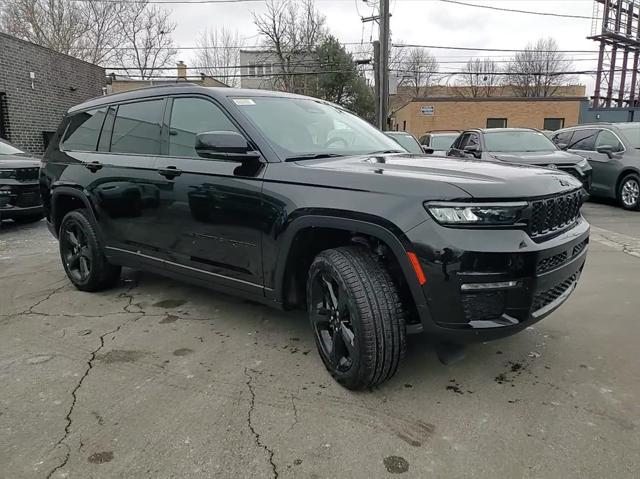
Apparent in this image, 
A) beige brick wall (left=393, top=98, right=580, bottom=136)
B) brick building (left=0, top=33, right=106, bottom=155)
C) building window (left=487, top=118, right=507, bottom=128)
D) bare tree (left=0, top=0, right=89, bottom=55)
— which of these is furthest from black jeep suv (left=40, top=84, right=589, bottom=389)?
bare tree (left=0, top=0, right=89, bottom=55)

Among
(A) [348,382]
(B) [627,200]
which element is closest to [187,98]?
(A) [348,382]

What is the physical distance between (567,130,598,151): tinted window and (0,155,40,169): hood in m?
10.6

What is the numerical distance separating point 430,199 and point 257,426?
141 centimetres

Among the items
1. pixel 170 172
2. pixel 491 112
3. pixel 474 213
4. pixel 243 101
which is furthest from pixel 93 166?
pixel 491 112

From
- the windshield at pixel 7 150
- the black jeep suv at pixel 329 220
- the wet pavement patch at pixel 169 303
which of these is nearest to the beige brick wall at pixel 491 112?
the windshield at pixel 7 150

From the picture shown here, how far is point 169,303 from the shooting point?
437cm

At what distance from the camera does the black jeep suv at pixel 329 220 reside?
7.69ft

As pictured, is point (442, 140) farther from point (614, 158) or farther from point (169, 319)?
point (169, 319)

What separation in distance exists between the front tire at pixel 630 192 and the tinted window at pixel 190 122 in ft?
29.0

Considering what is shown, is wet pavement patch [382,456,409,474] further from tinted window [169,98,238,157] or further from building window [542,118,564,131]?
building window [542,118,564,131]

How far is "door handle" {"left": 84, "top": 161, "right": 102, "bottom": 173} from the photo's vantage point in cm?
427

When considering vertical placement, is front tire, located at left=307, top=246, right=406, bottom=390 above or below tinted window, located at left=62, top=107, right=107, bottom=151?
below

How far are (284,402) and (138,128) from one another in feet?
8.50

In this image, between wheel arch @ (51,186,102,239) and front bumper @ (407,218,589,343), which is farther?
wheel arch @ (51,186,102,239)
